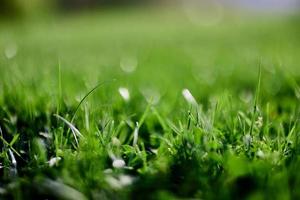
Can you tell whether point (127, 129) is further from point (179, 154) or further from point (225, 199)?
point (225, 199)

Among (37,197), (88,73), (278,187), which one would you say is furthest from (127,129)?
(88,73)

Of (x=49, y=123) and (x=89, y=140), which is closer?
(x=89, y=140)

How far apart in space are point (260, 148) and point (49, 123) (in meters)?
0.64

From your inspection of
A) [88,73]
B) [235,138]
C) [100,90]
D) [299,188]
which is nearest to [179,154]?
[235,138]

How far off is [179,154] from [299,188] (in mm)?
316

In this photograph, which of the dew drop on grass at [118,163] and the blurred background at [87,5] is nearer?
the dew drop on grass at [118,163]

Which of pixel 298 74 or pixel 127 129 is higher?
pixel 298 74

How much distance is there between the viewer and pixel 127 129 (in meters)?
1.33

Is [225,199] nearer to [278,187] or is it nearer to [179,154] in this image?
[278,187]

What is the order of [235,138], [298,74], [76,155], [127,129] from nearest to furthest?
[76,155] < [235,138] < [127,129] < [298,74]

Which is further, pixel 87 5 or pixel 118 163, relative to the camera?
pixel 87 5

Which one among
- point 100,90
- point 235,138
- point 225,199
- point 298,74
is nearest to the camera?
point 225,199

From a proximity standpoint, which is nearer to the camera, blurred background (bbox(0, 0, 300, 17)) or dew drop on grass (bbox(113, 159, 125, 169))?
dew drop on grass (bbox(113, 159, 125, 169))

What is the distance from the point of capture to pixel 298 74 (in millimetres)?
2430
